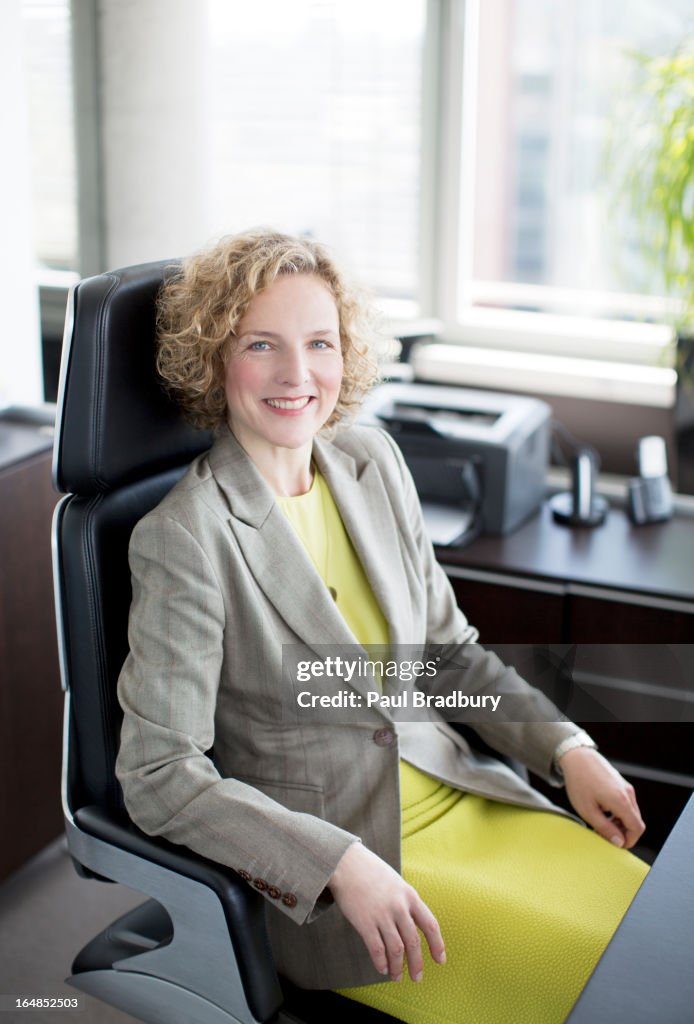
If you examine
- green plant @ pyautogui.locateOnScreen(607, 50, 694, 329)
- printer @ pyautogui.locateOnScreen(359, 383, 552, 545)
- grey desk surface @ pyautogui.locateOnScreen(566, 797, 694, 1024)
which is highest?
green plant @ pyautogui.locateOnScreen(607, 50, 694, 329)

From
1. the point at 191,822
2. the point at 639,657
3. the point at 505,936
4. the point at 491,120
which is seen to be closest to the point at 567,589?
the point at 639,657

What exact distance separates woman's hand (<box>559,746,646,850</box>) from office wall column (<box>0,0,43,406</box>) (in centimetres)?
138

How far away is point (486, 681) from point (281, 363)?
553 mm

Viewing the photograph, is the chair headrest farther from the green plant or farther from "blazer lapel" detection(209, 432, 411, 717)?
the green plant

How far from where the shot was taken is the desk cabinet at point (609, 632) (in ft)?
6.72

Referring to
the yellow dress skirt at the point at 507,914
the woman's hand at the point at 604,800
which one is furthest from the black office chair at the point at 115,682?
the woman's hand at the point at 604,800

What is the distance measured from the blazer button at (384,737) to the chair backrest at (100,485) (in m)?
0.33

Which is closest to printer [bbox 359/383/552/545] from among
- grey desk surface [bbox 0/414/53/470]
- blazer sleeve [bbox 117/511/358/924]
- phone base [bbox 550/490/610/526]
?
phone base [bbox 550/490/610/526]

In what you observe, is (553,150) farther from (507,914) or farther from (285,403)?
(507,914)

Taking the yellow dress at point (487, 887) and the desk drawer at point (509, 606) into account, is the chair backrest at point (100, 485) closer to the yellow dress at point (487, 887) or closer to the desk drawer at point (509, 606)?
the yellow dress at point (487, 887)

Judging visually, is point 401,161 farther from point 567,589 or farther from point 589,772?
point 589,772

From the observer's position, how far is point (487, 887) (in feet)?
4.53

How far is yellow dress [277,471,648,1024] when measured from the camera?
1312mm

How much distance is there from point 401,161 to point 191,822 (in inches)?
81.5
